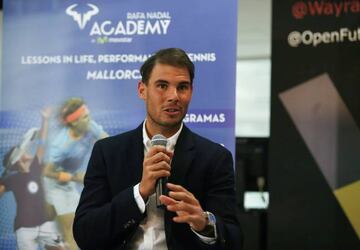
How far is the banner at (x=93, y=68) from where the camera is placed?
117 inches

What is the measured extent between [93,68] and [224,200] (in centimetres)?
172

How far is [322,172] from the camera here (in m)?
3.10

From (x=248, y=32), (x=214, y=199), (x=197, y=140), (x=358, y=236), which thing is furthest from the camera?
(x=248, y=32)

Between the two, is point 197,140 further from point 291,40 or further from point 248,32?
point 248,32

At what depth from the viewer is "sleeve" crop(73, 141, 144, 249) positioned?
5.45ft

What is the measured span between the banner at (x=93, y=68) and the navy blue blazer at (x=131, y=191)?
1117 mm

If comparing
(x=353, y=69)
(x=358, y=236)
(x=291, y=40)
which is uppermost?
(x=291, y=40)

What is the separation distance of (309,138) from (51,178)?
1.87 meters

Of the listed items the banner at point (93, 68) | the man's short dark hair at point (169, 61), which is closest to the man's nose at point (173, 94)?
the man's short dark hair at point (169, 61)

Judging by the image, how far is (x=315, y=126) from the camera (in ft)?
10.2

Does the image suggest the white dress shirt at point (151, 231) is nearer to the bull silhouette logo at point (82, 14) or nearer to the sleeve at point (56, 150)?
the sleeve at point (56, 150)

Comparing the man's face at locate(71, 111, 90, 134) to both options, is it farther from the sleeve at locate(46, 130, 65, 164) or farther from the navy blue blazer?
the navy blue blazer

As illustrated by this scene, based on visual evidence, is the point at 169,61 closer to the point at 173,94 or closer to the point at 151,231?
the point at 173,94

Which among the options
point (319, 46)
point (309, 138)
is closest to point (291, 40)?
point (319, 46)
